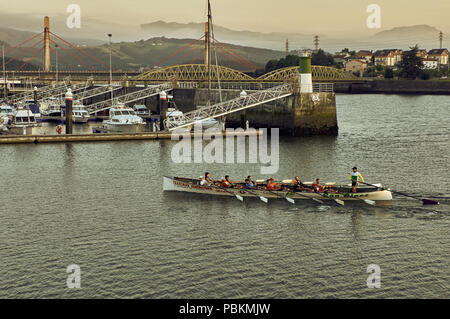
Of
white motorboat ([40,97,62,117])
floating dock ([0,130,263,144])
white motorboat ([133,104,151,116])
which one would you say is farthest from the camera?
white motorboat ([133,104,151,116])

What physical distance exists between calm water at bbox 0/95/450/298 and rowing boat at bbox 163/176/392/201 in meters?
0.75

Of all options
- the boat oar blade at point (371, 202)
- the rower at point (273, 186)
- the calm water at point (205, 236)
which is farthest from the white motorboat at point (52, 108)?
the boat oar blade at point (371, 202)

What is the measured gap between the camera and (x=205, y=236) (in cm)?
3247

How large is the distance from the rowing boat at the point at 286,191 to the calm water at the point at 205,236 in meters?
0.75

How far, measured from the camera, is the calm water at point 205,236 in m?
26.0

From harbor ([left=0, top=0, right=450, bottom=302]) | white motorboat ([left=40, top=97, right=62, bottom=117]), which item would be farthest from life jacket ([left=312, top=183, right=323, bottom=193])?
white motorboat ([left=40, top=97, right=62, bottom=117])

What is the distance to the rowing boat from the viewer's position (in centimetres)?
3966

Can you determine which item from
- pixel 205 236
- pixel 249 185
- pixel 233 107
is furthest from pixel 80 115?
pixel 205 236

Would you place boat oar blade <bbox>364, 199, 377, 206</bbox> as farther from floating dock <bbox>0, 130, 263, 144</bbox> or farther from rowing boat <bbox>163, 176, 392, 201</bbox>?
floating dock <bbox>0, 130, 263, 144</bbox>

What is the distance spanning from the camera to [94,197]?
41469mm

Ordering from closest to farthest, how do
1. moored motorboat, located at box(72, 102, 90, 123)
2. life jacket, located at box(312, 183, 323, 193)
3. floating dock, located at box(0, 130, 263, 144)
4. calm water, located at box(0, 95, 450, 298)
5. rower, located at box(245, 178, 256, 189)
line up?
calm water, located at box(0, 95, 450, 298), life jacket, located at box(312, 183, 323, 193), rower, located at box(245, 178, 256, 189), floating dock, located at box(0, 130, 263, 144), moored motorboat, located at box(72, 102, 90, 123)

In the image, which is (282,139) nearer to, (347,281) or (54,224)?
(54,224)

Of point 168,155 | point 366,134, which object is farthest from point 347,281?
point 366,134
